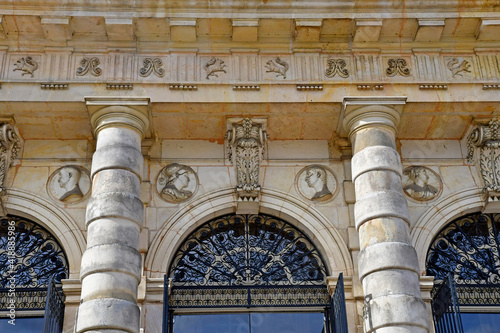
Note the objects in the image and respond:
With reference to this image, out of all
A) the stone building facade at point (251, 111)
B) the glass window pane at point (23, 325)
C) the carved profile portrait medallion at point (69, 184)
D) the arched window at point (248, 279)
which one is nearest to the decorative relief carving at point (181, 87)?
the stone building facade at point (251, 111)

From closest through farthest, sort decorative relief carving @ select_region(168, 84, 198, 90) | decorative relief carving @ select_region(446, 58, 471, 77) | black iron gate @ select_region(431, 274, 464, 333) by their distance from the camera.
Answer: black iron gate @ select_region(431, 274, 464, 333) < decorative relief carving @ select_region(168, 84, 198, 90) < decorative relief carving @ select_region(446, 58, 471, 77)

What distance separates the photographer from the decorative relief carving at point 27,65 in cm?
1214

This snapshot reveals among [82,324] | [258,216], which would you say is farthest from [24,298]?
[258,216]

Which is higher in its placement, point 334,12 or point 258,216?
point 334,12

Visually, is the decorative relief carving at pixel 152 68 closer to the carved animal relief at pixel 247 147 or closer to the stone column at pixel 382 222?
the carved animal relief at pixel 247 147

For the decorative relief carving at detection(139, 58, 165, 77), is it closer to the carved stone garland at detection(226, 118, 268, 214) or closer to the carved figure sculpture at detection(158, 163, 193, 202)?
the carved stone garland at detection(226, 118, 268, 214)

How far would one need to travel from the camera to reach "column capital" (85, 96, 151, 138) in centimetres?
1170

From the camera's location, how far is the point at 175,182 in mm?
12281

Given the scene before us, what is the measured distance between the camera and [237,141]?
1234 cm

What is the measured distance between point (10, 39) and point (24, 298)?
4130mm

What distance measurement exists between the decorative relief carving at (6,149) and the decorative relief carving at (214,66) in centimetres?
323

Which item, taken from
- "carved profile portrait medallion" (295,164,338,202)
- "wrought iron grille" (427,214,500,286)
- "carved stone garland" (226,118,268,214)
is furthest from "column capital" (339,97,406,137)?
"wrought iron grille" (427,214,500,286)

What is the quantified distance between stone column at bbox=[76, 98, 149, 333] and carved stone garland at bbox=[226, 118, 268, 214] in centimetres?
145

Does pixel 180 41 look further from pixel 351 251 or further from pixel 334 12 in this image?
pixel 351 251
